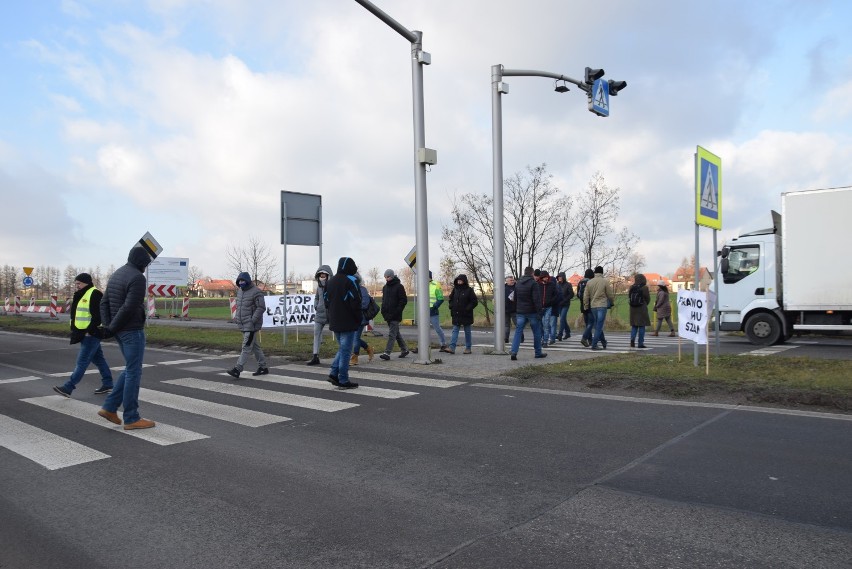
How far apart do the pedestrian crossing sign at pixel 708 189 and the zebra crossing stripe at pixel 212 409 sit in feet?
24.0

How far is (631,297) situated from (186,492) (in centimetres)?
1306

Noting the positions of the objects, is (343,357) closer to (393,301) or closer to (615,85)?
(393,301)

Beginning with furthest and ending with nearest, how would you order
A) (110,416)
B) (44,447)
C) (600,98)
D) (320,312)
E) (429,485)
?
(600,98) → (320,312) → (110,416) → (44,447) → (429,485)

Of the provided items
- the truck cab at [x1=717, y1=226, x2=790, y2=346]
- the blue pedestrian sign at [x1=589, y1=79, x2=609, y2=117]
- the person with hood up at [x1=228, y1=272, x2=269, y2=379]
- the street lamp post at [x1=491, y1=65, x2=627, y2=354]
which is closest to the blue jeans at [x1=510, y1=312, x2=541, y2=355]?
the street lamp post at [x1=491, y1=65, x2=627, y2=354]

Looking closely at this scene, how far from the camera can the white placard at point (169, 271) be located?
102 feet

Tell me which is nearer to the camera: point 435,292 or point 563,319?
point 435,292

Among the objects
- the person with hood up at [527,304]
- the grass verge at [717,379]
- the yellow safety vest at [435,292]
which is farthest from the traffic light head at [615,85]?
the grass verge at [717,379]

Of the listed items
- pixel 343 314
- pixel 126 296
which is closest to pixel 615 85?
pixel 343 314

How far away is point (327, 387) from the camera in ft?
31.5

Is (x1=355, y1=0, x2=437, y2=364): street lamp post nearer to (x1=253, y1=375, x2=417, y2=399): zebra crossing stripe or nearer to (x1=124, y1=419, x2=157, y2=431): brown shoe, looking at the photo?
(x1=253, y1=375, x2=417, y2=399): zebra crossing stripe

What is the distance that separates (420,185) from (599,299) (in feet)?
17.7

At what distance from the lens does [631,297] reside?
51.5 ft

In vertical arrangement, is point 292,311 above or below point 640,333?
above

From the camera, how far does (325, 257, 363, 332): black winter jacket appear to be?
944cm
